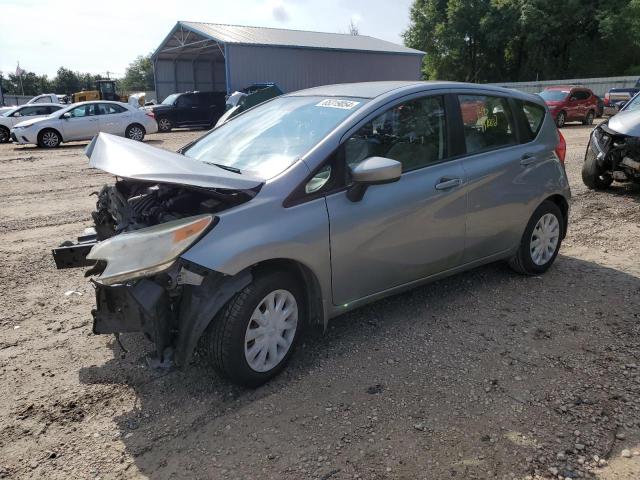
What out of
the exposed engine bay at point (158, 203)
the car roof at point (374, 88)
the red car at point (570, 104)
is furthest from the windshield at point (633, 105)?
the red car at point (570, 104)

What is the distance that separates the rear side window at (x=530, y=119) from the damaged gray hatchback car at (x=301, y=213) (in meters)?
0.02

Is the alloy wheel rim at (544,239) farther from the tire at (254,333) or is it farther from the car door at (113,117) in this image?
the car door at (113,117)

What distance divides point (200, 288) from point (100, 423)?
2.95 ft

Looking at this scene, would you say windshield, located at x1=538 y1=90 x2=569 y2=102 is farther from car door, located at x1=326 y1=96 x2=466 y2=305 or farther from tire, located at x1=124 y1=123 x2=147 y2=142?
car door, located at x1=326 y1=96 x2=466 y2=305

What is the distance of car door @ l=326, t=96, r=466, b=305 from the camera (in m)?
3.46

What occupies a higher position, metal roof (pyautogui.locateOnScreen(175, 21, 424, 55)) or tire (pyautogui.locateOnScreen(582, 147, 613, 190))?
metal roof (pyautogui.locateOnScreen(175, 21, 424, 55))

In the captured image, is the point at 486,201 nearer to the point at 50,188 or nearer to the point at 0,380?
the point at 0,380

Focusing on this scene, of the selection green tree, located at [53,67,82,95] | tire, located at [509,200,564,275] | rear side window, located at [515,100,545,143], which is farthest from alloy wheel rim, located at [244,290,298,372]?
green tree, located at [53,67,82,95]

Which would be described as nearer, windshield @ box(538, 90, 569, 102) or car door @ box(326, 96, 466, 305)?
car door @ box(326, 96, 466, 305)

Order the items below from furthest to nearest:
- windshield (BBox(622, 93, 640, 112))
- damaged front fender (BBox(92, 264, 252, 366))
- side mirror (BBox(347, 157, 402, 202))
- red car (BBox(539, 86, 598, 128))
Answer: red car (BBox(539, 86, 598, 128)) < windshield (BBox(622, 93, 640, 112)) < side mirror (BBox(347, 157, 402, 202)) < damaged front fender (BBox(92, 264, 252, 366))

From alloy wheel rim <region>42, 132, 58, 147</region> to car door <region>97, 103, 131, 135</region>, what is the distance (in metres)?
1.48

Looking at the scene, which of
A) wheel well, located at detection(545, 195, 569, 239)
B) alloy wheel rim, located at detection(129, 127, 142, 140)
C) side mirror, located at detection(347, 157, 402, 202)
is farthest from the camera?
alloy wheel rim, located at detection(129, 127, 142, 140)

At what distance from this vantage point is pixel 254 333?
3125mm

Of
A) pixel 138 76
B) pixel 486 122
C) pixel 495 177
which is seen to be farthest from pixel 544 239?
pixel 138 76
